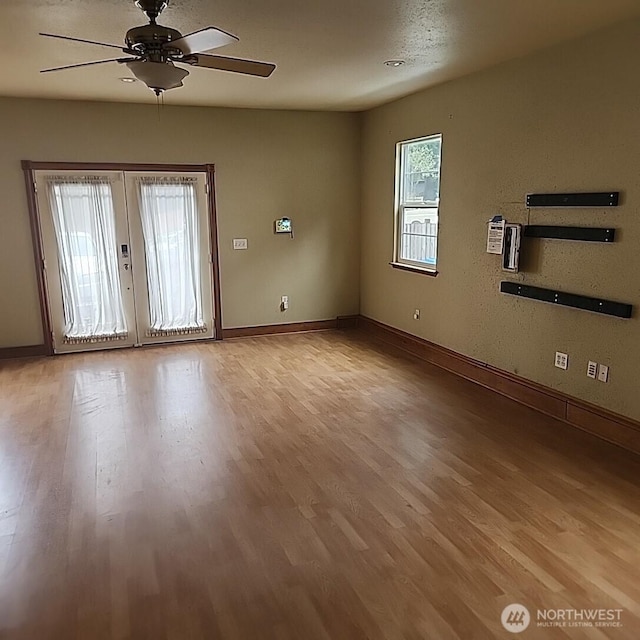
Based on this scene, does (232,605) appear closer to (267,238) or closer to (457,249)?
(457,249)

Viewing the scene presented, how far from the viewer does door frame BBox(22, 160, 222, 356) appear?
18.2 feet

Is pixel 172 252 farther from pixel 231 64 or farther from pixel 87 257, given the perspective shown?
pixel 231 64

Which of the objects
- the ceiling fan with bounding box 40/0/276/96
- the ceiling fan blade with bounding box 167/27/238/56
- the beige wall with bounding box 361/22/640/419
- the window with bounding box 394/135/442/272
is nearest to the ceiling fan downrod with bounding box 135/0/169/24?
the ceiling fan with bounding box 40/0/276/96

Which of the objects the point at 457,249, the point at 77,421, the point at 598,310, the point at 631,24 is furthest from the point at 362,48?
the point at 77,421

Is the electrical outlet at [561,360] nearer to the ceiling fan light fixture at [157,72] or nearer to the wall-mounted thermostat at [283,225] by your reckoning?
the ceiling fan light fixture at [157,72]

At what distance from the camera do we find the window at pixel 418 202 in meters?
5.44

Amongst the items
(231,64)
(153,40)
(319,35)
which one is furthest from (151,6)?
(319,35)

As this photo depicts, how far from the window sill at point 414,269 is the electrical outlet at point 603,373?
2028 mm

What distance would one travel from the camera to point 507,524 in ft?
8.86

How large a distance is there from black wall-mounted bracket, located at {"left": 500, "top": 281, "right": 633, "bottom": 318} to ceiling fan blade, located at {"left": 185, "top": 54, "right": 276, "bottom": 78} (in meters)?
2.43

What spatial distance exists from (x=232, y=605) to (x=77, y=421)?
7.94 ft

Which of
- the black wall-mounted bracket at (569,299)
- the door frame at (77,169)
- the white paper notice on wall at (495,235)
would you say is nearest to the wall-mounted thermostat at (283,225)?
the door frame at (77,169)

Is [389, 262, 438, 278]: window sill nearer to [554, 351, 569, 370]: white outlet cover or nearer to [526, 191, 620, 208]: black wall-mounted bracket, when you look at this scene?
[526, 191, 620, 208]: black wall-mounted bracket

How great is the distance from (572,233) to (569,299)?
0.45 meters
